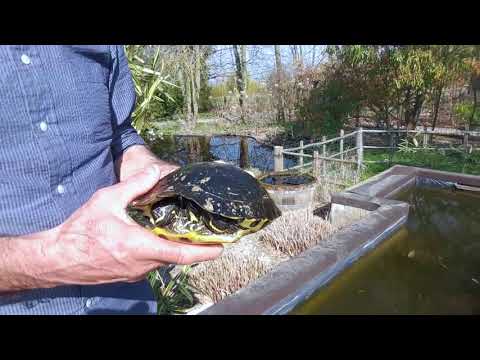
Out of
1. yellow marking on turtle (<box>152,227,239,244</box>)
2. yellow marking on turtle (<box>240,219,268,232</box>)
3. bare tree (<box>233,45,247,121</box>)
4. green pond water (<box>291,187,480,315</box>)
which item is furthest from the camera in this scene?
bare tree (<box>233,45,247,121</box>)

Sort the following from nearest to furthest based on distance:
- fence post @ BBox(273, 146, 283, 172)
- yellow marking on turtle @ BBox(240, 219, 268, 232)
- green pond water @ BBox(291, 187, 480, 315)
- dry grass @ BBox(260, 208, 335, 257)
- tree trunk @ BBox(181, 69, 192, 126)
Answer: yellow marking on turtle @ BBox(240, 219, 268, 232), green pond water @ BBox(291, 187, 480, 315), dry grass @ BBox(260, 208, 335, 257), fence post @ BBox(273, 146, 283, 172), tree trunk @ BBox(181, 69, 192, 126)

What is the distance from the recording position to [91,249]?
36.7 inches

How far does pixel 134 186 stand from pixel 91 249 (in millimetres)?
203

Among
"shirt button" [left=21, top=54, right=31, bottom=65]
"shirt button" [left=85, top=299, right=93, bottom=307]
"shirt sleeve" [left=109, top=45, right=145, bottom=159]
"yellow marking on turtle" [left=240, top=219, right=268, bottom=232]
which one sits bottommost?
"shirt button" [left=85, top=299, right=93, bottom=307]

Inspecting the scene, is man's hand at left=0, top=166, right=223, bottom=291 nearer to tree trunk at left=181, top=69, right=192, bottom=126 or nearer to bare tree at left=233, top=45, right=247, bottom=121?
tree trunk at left=181, top=69, right=192, bottom=126

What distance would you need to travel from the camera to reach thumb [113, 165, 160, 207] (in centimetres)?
99

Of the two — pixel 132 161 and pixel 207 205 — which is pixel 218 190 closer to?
pixel 207 205

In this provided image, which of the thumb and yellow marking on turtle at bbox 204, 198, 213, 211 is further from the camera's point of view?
yellow marking on turtle at bbox 204, 198, 213, 211

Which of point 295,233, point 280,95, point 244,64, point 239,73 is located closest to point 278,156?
point 295,233

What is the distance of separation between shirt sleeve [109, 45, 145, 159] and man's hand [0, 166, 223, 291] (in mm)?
489

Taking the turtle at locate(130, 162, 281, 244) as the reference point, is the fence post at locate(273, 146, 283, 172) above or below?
below

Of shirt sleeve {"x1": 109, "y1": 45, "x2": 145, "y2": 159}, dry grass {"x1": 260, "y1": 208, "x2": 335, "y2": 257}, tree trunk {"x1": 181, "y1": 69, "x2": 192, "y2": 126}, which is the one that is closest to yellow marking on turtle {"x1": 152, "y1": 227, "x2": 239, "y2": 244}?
shirt sleeve {"x1": 109, "y1": 45, "x2": 145, "y2": 159}
